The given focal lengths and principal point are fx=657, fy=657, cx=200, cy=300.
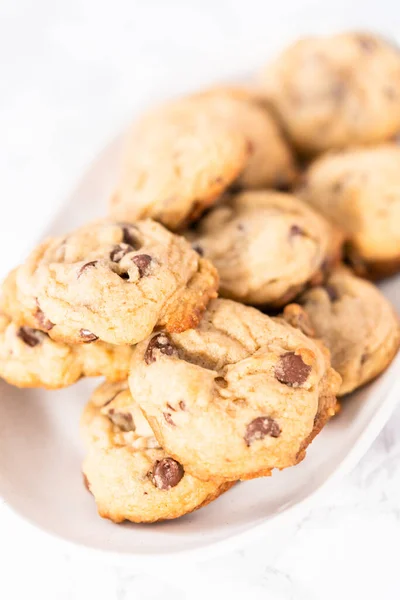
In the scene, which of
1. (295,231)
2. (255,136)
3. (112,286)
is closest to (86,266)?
(112,286)

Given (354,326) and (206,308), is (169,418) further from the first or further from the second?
(354,326)

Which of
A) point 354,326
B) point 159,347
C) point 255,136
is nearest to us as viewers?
point 159,347

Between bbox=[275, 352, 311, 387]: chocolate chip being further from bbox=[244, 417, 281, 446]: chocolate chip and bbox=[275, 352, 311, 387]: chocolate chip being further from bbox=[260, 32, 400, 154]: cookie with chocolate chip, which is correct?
bbox=[260, 32, 400, 154]: cookie with chocolate chip

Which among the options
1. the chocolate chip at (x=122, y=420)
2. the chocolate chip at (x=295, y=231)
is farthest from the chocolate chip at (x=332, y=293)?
the chocolate chip at (x=122, y=420)

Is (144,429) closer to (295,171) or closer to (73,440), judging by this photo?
(73,440)

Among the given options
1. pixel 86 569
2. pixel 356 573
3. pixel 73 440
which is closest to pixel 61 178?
pixel 73 440

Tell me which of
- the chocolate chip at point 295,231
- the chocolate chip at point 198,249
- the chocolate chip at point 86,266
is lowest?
the chocolate chip at point 295,231

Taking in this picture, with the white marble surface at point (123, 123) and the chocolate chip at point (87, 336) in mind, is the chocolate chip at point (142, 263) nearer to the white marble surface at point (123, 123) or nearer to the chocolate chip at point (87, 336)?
the chocolate chip at point (87, 336)

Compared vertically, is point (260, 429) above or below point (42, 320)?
below
